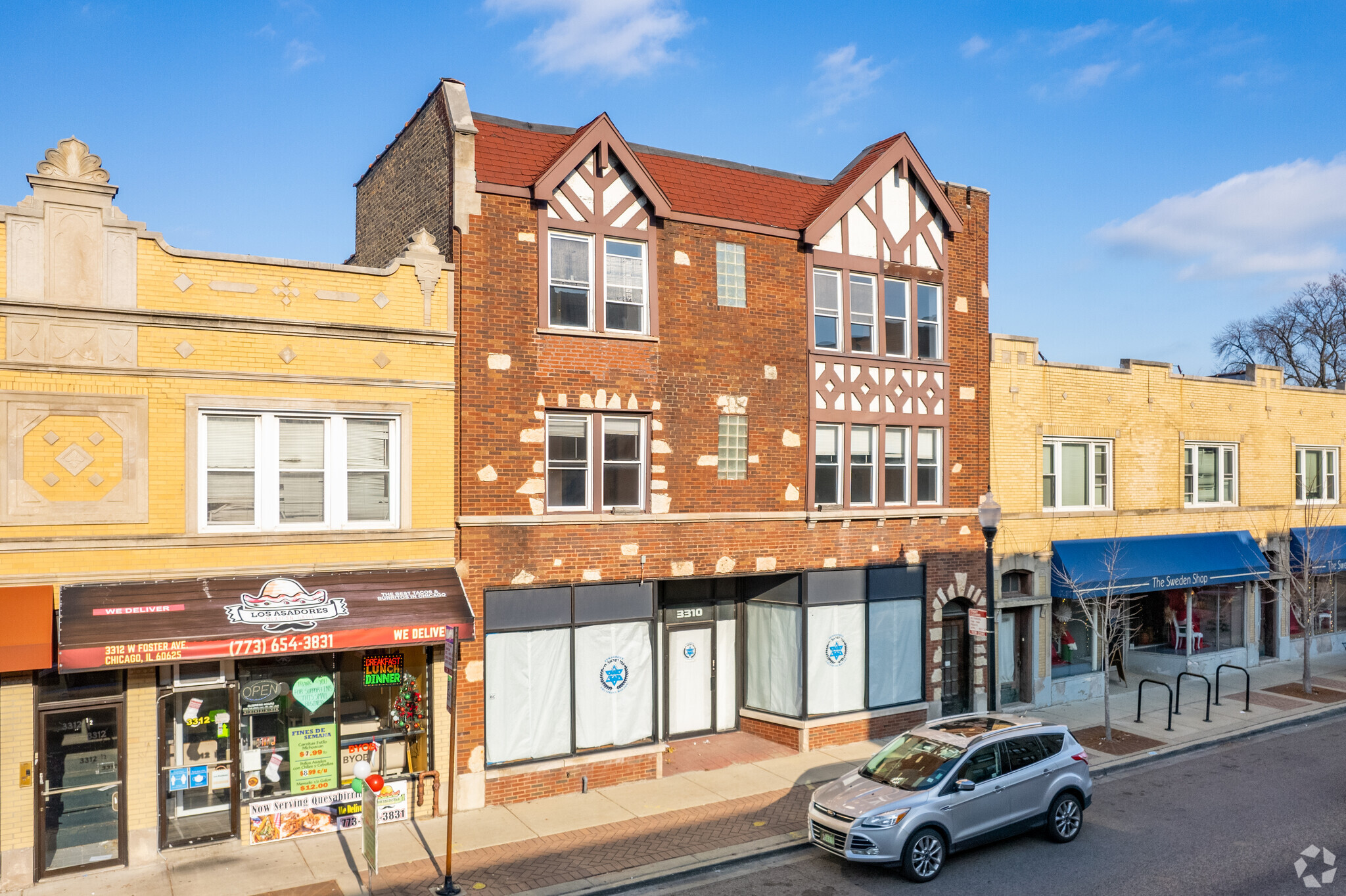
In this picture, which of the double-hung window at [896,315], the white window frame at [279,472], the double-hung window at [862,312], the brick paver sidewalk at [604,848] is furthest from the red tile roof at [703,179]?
the brick paver sidewalk at [604,848]

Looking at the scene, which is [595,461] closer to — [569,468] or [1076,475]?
[569,468]

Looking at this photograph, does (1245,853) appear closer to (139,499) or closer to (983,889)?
(983,889)

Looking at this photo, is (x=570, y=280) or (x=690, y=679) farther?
(x=690, y=679)

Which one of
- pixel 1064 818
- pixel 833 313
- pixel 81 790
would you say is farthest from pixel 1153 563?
pixel 81 790

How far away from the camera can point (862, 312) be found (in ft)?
63.7

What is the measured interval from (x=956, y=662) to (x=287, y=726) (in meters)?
13.7

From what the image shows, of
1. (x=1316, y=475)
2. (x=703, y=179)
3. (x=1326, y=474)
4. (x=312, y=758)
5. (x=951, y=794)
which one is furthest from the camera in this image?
(x=1326, y=474)

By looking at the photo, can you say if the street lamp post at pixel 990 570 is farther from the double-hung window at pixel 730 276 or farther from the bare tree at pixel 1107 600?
the double-hung window at pixel 730 276

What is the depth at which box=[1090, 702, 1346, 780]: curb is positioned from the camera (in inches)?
685

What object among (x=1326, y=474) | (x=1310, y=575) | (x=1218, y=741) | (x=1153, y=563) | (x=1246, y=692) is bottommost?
(x=1218, y=741)

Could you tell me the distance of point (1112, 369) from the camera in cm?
2353

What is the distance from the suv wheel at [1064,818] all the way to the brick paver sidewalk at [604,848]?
358 cm

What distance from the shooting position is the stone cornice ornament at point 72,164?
12.6 metres

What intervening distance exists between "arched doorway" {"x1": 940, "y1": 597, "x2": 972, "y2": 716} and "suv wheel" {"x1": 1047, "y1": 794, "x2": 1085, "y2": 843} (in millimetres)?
6758
